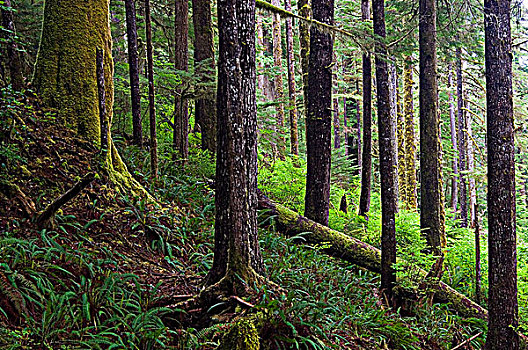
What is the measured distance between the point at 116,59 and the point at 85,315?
13.3 m

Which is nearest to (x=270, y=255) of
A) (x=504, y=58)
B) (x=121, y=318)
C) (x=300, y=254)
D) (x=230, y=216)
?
(x=300, y=254)

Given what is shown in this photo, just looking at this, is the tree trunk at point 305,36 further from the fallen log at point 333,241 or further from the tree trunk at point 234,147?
the tree trunk at point 234,147

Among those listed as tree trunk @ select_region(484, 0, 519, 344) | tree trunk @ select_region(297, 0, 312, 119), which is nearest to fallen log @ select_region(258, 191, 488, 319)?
tree trunk @ select_region(484, 0, 519, 344)

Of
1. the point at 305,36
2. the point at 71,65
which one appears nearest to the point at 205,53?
the point at 305,36

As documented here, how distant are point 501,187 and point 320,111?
4146 millimetres

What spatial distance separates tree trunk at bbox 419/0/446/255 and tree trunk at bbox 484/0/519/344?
198 inches

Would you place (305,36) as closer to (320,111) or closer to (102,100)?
(320,111)

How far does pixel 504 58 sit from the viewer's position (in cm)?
682

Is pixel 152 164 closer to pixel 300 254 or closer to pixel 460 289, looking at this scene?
pixel 300 254

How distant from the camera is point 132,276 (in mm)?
5051

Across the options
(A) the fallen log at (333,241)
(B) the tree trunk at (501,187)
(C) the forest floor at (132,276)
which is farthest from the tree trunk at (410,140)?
(B) the tree trunk at (501,187)

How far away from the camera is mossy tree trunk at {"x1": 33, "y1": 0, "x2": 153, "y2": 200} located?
721 centimetres

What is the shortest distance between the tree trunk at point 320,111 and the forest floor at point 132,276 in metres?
1.45

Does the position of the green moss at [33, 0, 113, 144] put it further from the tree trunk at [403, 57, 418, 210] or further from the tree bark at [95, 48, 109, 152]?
the tree trunk at [403, 57, 418, 210]
